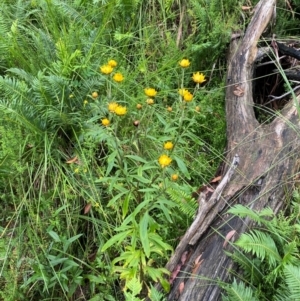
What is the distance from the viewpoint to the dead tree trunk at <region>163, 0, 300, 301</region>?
1.74 meters

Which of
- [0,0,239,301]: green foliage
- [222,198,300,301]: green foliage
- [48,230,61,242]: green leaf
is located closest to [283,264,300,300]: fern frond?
[222,198,300,301]: green foliage

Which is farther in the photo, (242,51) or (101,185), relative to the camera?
(242,51)

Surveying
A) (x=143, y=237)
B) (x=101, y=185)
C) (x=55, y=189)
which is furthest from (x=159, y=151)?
(x=143, y=237)

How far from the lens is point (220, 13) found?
9.37 ft

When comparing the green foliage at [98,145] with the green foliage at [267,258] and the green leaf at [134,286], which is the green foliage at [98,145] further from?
the green foliage at [267,258]

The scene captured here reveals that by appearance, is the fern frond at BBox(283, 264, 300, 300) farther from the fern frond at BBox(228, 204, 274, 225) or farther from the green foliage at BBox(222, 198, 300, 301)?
the fern frond at BBox(228, 204, 274, 225)

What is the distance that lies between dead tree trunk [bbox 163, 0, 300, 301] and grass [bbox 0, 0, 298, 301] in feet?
0.30

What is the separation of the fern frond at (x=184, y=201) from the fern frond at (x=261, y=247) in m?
0.37

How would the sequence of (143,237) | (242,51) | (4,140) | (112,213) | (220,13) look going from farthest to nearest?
1. (220,13)
2. (242,51)
3. (4,140)
4. (112,213)
5. (143,237)

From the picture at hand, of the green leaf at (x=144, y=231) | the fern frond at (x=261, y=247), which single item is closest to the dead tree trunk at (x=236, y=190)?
the fern frond at (x=261, y=247)

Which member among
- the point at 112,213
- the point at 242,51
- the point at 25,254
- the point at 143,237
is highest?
the point at 242,51

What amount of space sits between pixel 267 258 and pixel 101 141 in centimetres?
104

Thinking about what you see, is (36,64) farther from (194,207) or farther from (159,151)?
(194,207)

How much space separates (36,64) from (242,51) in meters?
1.25
